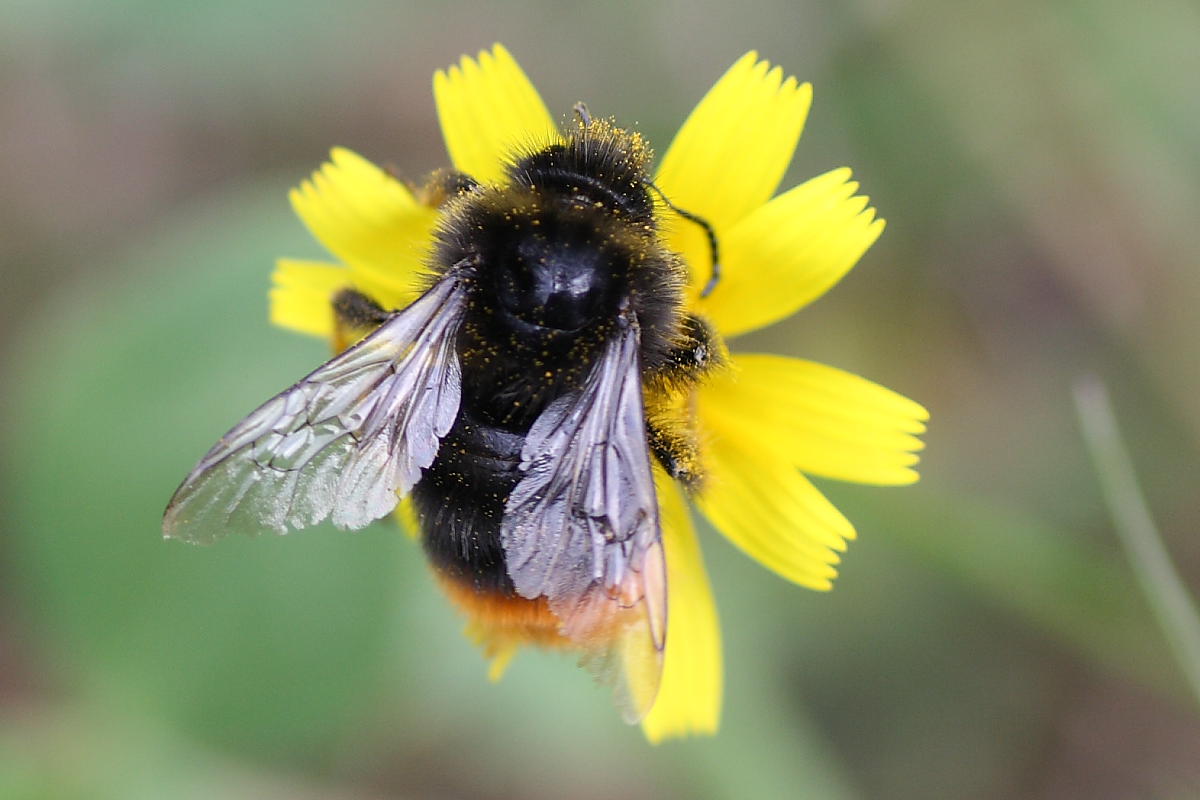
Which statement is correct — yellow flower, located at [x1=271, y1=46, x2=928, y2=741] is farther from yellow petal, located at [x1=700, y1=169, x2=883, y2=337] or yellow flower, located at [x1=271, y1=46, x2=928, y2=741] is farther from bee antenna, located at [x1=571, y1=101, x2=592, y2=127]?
bee antenna, located at [x1=571, y1=101, x2=592, y2=127]

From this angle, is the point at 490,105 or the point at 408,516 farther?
the point at 490,105

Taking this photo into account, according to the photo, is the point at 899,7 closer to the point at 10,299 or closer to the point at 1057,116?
the point at 1057,116

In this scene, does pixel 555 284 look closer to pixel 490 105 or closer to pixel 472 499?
pixel 472 499

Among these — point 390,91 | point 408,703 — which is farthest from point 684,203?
point 390,91

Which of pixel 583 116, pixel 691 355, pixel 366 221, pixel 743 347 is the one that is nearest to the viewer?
pixel 691 355

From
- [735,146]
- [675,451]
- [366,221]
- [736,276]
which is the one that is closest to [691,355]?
[675,451]

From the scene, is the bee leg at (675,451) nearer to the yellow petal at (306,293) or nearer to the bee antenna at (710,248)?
the bee antenna at (710,248)

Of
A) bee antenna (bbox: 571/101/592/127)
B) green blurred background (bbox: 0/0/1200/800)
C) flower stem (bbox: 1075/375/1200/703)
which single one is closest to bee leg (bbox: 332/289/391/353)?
bee antenna (bbox: 571/101/592/127)
